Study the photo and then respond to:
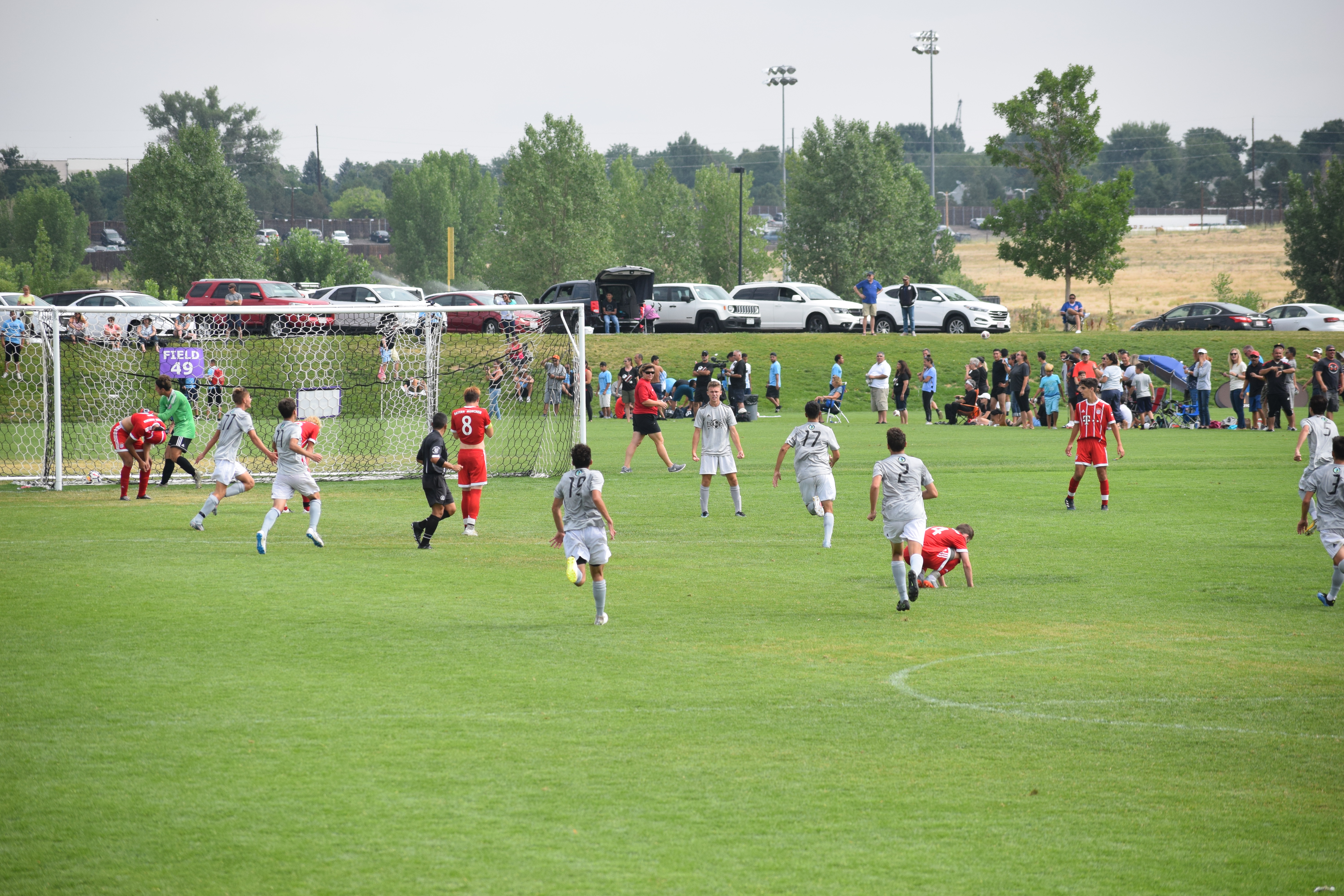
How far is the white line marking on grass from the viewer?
7637 millimetres

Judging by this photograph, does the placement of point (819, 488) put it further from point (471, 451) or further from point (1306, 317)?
point (1306, 317)

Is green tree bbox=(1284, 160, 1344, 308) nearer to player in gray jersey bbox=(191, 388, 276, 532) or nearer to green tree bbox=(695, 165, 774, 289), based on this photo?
green tree bbox=(695, 165, 774, 289)

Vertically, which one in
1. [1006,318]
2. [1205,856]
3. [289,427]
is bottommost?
[1205,856]

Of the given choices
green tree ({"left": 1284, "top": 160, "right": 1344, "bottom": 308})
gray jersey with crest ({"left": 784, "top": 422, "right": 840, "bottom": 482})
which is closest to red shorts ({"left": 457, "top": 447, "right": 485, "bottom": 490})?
gray jersey with crest ({"left": 784, "top": 422, "right": 840, "bottom": 482})

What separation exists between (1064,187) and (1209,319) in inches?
307

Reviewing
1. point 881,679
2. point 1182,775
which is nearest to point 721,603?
point 881,679

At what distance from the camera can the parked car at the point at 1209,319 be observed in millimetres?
47344

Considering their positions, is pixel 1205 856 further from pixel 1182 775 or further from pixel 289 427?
pixel 289 427

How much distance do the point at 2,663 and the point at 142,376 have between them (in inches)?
599

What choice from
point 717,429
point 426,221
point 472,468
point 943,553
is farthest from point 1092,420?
point 426,221

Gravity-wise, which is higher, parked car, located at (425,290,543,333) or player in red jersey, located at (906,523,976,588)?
parked car, located at (425,290,543,333)

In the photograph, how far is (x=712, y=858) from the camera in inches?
227

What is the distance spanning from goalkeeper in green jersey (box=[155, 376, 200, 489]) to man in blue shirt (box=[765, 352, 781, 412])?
21.3m

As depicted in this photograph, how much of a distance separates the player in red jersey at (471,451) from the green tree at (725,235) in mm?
56055
